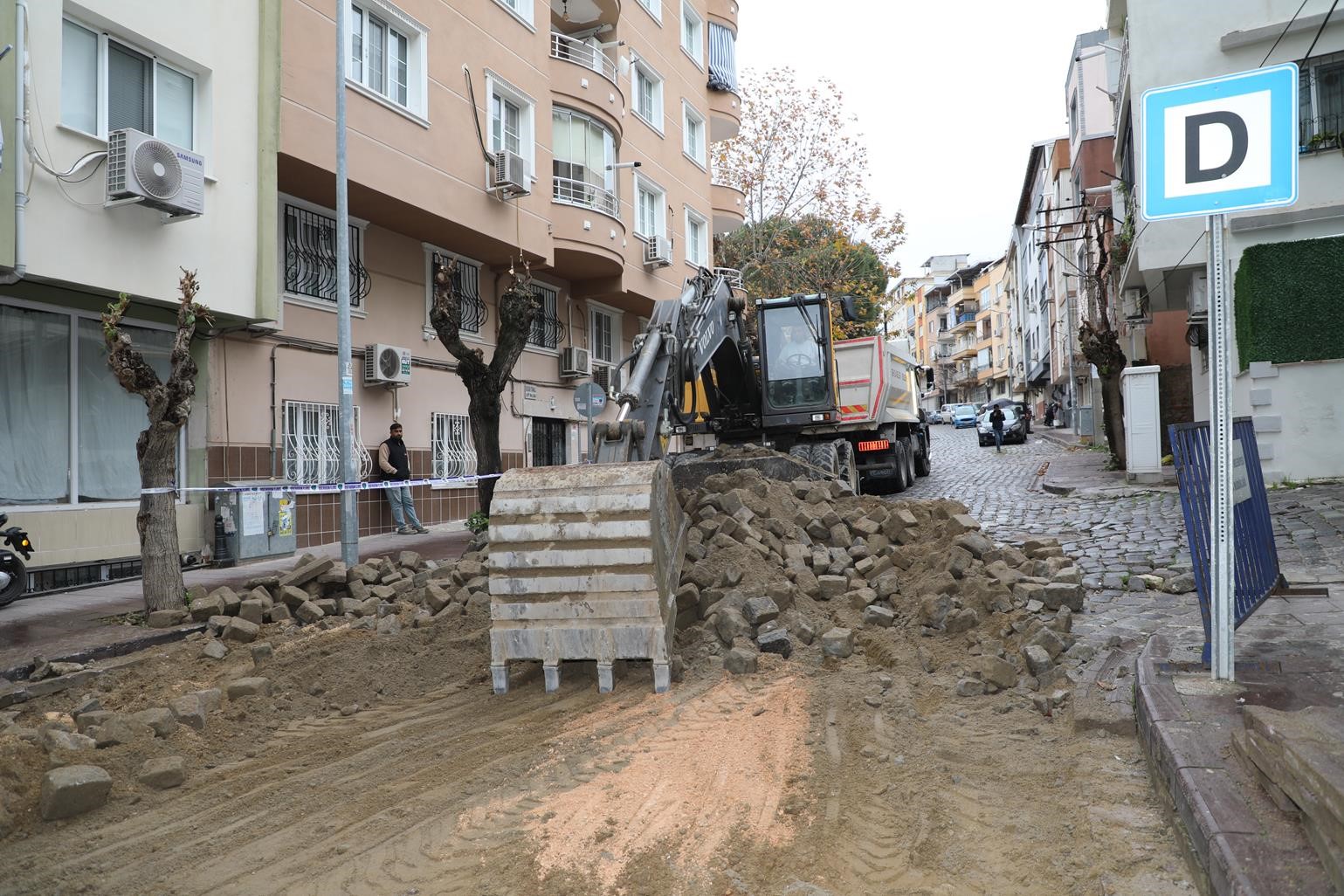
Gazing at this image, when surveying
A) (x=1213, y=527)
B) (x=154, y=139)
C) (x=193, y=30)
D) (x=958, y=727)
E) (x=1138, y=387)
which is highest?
(x=193, y=30)

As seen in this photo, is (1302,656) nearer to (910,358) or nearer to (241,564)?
(241,564)

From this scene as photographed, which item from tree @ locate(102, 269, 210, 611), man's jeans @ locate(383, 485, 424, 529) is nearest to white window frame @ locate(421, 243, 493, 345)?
man's jeans @ locate(383, 485, 424, 529)

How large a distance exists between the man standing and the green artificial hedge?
523 inches

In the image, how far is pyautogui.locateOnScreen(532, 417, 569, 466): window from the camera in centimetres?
1888

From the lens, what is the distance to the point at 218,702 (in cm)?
596

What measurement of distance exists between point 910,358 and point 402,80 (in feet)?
43.7

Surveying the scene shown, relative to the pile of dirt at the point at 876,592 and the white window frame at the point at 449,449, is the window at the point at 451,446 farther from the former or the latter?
the pile of dirt at the point at 876,592

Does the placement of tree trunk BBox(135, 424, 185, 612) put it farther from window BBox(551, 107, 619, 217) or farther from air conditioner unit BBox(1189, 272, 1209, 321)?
air conditioner unit BBox(1189, 272, 1209, 321)

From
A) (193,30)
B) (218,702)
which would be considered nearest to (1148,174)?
(218,702)

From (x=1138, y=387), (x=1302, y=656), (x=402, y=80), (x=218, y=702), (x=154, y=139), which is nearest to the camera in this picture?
(x=1302, y=656)

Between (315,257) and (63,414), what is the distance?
4174 millimetres

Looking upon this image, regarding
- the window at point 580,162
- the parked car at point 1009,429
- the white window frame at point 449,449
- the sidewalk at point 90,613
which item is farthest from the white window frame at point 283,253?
the parked car at point 1009,429

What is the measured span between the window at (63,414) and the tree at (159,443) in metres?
2.76

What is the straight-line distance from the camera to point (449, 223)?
14625 mm
